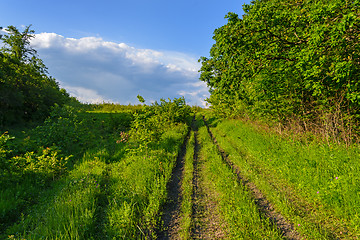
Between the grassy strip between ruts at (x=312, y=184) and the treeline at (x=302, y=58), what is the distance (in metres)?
1.53

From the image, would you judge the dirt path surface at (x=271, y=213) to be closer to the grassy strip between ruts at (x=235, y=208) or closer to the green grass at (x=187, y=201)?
the grassy strip between ruts at (x=235, y=208)

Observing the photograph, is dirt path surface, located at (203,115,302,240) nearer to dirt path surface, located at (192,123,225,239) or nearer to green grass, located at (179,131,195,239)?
dirt path surface, located at (192,123,225,239)

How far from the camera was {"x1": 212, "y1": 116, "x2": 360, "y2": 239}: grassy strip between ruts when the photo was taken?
3348 millimetres

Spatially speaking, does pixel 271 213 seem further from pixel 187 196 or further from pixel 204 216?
pixel 187 196

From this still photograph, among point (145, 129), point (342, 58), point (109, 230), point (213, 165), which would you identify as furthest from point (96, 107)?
point (342, 58)

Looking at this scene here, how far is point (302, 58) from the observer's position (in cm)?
549

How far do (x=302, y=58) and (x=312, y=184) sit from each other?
3886 millimetres

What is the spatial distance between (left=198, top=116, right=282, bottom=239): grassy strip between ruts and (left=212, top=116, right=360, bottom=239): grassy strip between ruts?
25.8 inches

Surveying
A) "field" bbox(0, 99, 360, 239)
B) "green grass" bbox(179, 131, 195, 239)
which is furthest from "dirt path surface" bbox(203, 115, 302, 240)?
"green grass" bbox(179, 131, 195, 239)

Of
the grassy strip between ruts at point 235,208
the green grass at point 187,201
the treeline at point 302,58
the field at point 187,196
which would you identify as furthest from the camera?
the treeline at point 302,58

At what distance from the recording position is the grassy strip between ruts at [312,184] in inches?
132

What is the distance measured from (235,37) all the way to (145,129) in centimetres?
549


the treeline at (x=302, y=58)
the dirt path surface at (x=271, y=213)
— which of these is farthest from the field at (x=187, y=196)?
the treeline at (x=302, y=58)

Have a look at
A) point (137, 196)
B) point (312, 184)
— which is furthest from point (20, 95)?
point (312, 184)
